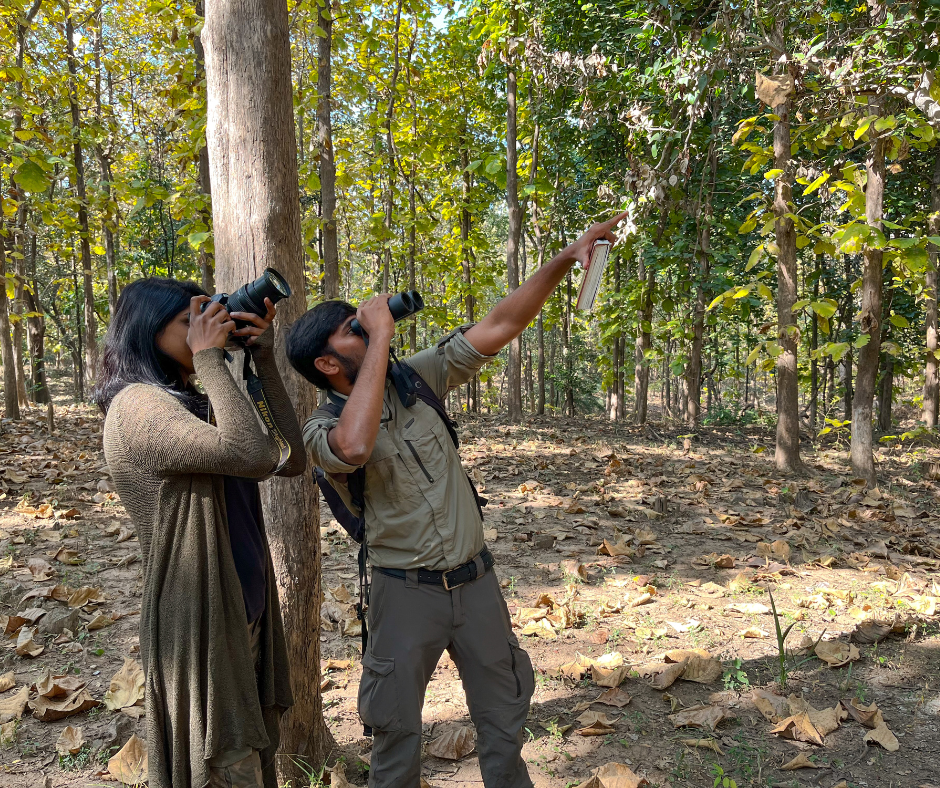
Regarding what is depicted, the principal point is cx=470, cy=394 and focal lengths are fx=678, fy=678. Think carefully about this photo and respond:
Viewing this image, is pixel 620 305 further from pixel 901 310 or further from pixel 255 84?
pixel 255 84

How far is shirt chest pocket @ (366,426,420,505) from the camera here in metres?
2.16

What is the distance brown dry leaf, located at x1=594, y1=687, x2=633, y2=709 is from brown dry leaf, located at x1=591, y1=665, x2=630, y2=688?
50 mm

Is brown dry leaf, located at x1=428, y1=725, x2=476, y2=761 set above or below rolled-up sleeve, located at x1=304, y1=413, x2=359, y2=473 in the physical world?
below

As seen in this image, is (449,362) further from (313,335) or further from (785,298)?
(785,298)

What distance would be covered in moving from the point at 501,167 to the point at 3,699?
24.6 feet

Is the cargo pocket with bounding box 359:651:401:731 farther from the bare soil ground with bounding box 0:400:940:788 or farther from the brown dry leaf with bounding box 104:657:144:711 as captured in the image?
the brown dry leaf with bounding box 104:657:144:711

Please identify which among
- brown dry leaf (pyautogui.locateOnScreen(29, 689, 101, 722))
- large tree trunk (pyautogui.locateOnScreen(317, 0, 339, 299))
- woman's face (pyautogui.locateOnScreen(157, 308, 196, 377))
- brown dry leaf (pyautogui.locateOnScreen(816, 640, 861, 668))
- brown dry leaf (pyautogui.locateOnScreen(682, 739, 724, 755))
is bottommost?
brown dry leaf (pyautogui.locateOnScreen(682, 739, 724, 755))

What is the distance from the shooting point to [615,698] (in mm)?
3018

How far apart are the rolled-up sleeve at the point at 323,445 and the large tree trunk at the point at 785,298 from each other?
14.9ft

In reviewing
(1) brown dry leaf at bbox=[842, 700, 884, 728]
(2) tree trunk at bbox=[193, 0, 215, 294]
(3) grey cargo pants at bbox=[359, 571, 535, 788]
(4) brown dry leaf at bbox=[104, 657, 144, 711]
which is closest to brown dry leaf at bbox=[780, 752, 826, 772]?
(1) brown dry leaf at bbox=[842, 700, 884, 728]

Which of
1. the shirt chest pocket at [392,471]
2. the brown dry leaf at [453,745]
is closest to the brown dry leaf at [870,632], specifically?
the brown dry leaf at [453,745]

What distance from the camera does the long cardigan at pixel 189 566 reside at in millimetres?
1689

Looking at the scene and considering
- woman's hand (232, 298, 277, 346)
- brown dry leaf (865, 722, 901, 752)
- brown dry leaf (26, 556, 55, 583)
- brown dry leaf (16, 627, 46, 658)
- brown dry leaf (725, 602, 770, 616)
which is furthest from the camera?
brown dry leaf (26, 556, 55, 583)

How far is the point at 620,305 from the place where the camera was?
35.9 ft
